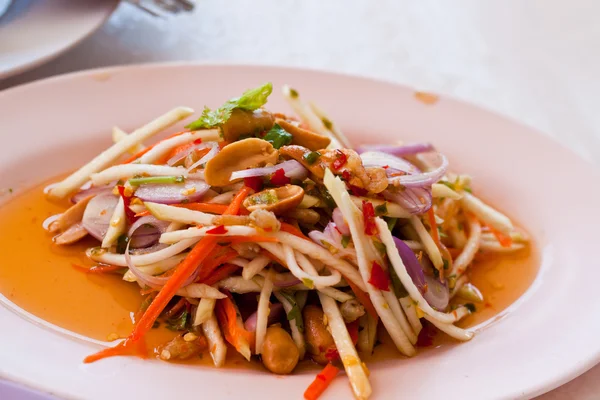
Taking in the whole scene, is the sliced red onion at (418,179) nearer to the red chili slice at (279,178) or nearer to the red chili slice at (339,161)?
the red chili slice at (339,161)

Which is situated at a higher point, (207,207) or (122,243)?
(207,207)

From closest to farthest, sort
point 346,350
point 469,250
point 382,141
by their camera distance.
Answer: point 346,350, point 469,250, point 382,141

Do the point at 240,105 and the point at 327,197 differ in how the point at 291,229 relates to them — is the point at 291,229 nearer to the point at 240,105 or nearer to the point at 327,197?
the point at 327,197

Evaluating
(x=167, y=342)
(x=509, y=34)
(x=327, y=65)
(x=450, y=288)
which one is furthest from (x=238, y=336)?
(x=509, y=34)

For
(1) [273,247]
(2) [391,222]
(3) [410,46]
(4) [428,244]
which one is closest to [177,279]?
(1) [273,247]

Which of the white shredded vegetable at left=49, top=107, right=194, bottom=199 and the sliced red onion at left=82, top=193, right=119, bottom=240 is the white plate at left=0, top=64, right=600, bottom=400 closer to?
the white shredded vegetable at left=49, top=107, right=194, bottom=199

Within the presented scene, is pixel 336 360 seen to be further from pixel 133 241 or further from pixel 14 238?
pixel 14 238

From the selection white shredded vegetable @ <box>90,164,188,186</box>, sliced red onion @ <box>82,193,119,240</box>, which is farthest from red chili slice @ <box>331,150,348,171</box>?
sliced red onion @ <box>82,193,119,240</box>
